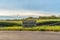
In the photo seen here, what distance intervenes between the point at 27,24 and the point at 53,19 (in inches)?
123

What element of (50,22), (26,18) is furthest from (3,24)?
(50,22)

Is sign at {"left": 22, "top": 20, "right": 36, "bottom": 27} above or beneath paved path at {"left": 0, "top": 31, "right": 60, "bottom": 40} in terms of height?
above

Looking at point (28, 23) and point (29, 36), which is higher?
point (28, 23)

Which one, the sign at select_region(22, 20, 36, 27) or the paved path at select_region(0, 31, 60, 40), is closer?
the paved path at select_region(0, 31, 60, 40)

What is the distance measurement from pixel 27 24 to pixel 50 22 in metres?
2.16

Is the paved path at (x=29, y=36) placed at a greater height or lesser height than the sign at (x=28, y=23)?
lesser

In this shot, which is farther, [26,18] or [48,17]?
[48,17]

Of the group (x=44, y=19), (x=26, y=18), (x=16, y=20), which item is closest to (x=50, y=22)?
(x=44, y=19)

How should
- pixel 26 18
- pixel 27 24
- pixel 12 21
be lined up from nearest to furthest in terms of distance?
1. pixel 27 24
2. pixel 26 18
3. pixel 12 21

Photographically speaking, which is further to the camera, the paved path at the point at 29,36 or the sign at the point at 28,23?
the sign at the point at 28,23

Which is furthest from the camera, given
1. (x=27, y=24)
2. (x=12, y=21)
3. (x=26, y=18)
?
(x=12, y=21)

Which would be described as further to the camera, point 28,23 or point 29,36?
point 28,23

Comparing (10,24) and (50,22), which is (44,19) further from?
(10,24)

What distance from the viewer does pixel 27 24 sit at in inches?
517
